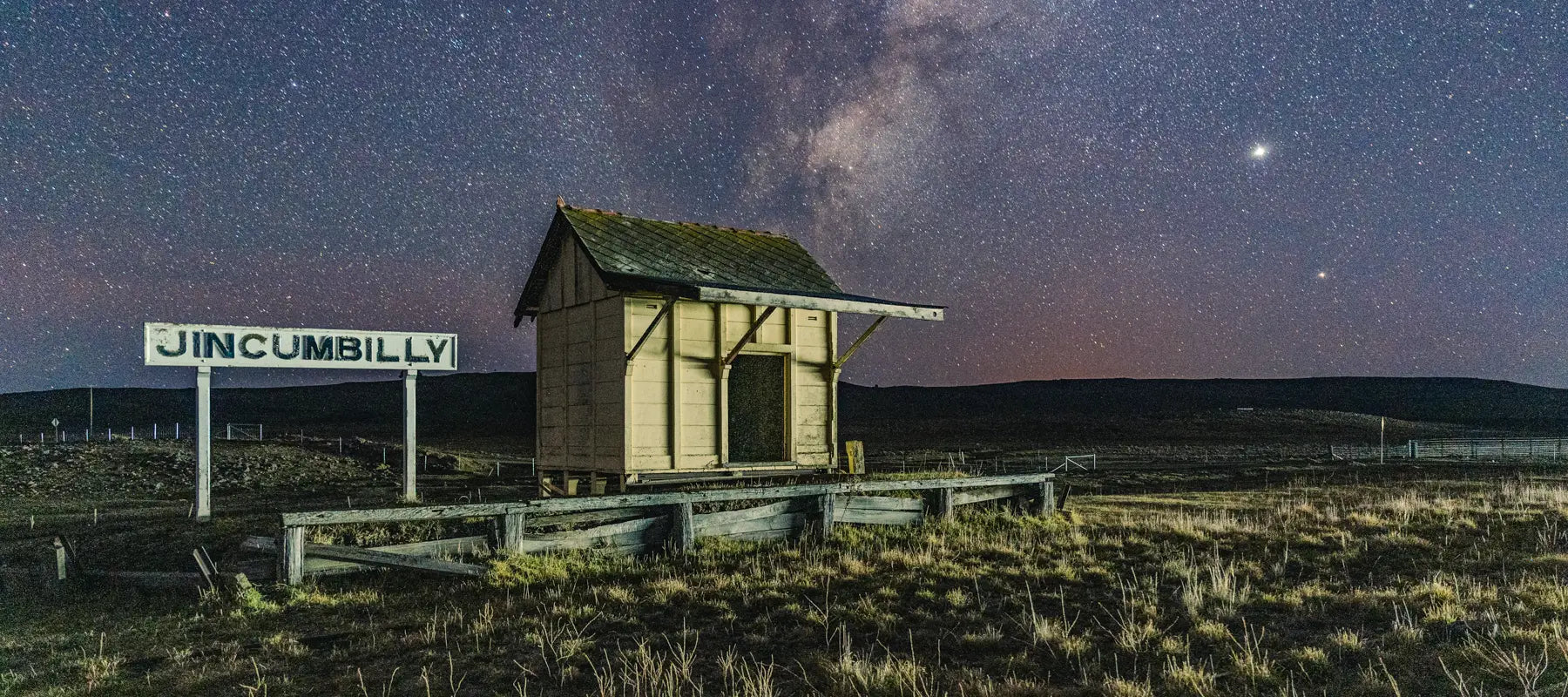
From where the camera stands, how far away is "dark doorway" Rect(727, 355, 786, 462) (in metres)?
16.8

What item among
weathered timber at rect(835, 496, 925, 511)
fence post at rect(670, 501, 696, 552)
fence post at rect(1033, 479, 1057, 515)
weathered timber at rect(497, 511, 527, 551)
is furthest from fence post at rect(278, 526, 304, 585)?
fence post at rect(1033, 479, 1057, 515)

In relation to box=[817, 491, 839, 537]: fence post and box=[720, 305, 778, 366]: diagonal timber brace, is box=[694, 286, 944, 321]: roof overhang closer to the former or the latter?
box=[720, 305, 778, 366]: diagonal timber brace

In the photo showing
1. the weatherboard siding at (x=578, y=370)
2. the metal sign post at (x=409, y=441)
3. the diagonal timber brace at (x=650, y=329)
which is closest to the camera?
the diagonal timber brace at (x=650, y=329)

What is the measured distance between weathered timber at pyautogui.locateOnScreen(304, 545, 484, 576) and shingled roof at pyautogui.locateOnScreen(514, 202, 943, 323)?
14.8 ft

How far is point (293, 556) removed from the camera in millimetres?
9648

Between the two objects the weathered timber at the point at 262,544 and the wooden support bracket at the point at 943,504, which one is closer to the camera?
the weathered timber at the point at 262,544

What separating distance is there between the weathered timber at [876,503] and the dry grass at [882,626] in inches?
35.3

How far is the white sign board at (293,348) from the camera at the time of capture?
45.9 feet

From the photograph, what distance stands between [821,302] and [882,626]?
6295 mm

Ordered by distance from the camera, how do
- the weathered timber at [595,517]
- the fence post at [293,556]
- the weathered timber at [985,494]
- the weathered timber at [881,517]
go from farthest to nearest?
1. the weathered timber at [985,494]
2. the weathered timber at [881,517]
3. the weathered timber at [595,517]
4. the fence post at [293,556]

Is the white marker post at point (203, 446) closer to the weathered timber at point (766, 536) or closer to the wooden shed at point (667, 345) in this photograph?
the wooden shed at point (667, 345)

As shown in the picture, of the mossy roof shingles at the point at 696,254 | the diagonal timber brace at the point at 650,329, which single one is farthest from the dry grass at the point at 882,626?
the mossy roof shingles at the point at 696,254

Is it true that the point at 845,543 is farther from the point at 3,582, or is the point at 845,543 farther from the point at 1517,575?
the point at 3,582

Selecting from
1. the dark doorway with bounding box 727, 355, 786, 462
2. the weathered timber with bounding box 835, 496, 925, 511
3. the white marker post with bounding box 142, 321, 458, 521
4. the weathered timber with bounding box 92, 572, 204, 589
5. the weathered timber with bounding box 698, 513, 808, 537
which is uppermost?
the white marker post with bounding box 142, 321, 458, 521
